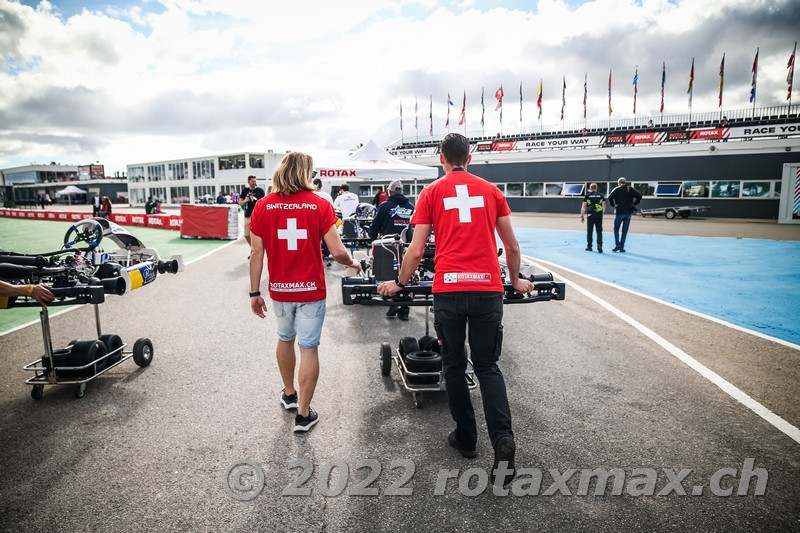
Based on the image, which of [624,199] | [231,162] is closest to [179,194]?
[231,162]

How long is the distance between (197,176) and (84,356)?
61101 mm

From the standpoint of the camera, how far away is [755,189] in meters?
25.6

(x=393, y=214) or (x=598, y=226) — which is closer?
(x=393, y=214)

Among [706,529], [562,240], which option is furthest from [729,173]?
[706,529]

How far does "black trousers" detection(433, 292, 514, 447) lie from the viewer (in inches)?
108

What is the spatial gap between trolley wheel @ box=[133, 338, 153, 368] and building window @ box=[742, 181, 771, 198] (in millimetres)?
31787

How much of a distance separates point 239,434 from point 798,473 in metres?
3.72

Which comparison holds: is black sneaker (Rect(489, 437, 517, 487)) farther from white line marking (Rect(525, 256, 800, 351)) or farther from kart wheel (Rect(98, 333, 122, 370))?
white line marking (Rect(525, 256, 800, 351))

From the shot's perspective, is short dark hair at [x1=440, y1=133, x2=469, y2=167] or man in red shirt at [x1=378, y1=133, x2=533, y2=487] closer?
man in red shirt at [x1=378, y1=133, x2=533, y2=487]

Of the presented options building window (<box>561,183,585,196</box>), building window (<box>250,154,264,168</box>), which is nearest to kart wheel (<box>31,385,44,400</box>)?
building window (<box>561,183,585,196</box>)

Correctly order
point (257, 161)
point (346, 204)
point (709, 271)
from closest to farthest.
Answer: point (709, 271)
point (346, 204)
point (257, 161)

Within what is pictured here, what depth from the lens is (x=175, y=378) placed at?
428 centimetres

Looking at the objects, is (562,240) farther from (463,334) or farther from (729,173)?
(729,173)

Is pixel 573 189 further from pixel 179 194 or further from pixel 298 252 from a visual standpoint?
pixel 179 194
